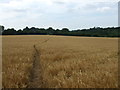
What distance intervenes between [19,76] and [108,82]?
2.91 m

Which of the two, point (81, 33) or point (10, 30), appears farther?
point (10, 30)

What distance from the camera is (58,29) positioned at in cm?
12488

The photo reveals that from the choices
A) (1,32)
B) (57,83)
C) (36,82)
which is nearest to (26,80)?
(36,82)

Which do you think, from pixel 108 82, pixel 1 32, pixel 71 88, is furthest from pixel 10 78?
pixel 1 32

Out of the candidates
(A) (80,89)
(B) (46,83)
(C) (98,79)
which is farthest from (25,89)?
(C) (98,79)

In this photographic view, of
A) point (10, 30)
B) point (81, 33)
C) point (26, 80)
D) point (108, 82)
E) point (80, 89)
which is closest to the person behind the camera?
point (80, 89)

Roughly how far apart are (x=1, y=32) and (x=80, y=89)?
11418cm

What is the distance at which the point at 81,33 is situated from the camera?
109 metres

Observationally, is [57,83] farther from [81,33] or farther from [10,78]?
[81,33]

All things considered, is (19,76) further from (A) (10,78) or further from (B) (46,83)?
(B) (46,83)

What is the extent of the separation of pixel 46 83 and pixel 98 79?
151 centimetres

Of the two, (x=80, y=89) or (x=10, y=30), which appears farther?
(x=10, y=30)

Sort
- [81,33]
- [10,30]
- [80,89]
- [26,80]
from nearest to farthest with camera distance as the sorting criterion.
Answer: [80,89] → [26,80] → [81,33] → [10,30]

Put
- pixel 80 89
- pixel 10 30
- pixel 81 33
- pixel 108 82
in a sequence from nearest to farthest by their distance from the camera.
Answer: pixel 80 89 → pixel 108 82 → pixel 81 33 → pixel 10 30
